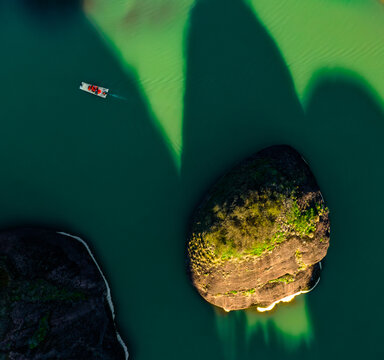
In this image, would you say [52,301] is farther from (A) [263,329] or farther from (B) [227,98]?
(B) [227,98]

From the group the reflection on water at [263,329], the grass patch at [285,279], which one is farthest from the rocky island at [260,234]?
the reflection on water at [263,329]

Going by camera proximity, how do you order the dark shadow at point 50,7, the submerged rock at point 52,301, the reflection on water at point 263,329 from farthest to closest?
the dark shadow at point 50,7
the reflection on water at point 263,329
the submerged rock at point 52,301

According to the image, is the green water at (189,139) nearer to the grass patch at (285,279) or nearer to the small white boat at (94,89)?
the small white boat at (94,89)

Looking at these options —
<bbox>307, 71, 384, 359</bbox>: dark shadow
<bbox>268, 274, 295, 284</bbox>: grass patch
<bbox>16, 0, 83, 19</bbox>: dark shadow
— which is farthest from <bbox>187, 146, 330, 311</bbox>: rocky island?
<bbox>16, 0, 83, 19</bbox>: dark shadow

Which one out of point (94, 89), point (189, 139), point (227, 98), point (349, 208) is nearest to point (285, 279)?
point (349, 208)

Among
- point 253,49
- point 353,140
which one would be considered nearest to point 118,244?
point 253,49

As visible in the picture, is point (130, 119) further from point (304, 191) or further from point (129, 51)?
point (304, 191)
